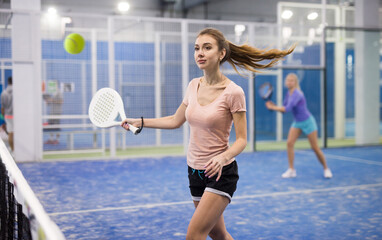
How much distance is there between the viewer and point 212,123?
9.30ft

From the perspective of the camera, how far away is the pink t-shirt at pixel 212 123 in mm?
2816

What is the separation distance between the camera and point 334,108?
14609 mm

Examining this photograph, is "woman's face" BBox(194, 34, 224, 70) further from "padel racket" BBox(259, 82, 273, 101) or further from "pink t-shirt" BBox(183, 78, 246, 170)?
"padel racket" BBox(259, 82, 273, 101)

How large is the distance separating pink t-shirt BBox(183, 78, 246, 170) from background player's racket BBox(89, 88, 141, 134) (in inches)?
21.4

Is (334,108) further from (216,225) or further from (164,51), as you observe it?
(216,225)

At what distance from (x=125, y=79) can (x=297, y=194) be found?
6.23 meters

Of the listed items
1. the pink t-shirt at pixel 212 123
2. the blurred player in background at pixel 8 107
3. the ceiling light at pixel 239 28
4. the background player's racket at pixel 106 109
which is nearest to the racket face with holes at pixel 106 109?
the background player's racket at pixel 106 109

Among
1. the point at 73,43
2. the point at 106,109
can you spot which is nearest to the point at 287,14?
the point at 73,43

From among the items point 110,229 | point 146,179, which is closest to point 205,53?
point 110,229

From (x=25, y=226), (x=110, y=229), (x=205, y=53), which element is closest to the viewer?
(x=25, y=226)

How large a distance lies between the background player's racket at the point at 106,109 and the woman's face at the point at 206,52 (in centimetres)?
69

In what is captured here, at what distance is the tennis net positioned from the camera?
53.6 inches

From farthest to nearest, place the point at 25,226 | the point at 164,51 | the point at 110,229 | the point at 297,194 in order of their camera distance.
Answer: the point at 164,51 < the point at 297,194 < the point at 110,229 < the point at 25,226

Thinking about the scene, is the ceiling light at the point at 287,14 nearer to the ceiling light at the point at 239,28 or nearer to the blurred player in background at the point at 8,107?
the ceiling light at the point at 239,28
